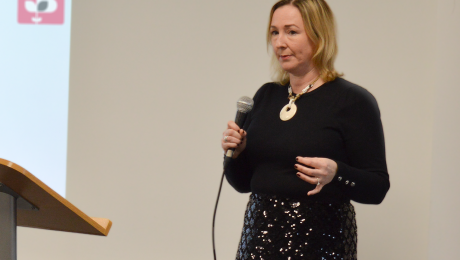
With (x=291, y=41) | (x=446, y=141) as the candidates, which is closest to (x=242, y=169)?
(x=291, y=41)

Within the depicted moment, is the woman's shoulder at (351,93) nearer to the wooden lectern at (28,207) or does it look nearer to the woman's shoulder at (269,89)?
the woman's shoulder at (269,89)

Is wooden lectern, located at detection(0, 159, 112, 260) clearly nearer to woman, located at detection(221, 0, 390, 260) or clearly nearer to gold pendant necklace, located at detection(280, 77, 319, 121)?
woman, located at detection(221, 0, 390, 260)

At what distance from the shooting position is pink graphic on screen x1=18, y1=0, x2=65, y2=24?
113 inches

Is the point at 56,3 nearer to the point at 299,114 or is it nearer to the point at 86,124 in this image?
the point at 86,124

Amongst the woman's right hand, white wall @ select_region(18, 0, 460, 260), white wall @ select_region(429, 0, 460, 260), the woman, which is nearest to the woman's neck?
the woman

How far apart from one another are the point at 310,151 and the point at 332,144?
7 centimetres

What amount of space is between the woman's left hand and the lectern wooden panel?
54cm

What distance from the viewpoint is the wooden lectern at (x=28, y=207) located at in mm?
880

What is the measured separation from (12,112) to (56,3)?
2.57ft

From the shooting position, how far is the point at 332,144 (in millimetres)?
1261

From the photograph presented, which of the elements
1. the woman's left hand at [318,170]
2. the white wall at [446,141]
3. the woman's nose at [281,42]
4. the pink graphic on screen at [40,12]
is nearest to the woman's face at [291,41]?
the woman's nose at [281,42]

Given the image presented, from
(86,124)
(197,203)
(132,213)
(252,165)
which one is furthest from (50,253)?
(252,165)

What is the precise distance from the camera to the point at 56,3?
291 cm

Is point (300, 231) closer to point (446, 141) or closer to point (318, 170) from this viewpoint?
point (318, 170)
